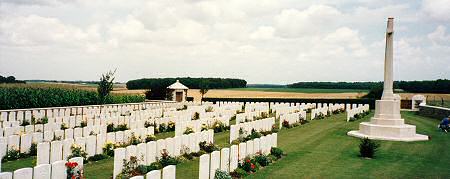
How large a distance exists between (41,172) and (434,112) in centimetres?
2622

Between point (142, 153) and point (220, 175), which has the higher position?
point (142, 153)

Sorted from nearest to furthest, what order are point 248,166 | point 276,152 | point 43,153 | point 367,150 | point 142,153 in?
point 43,153, point 142,153, point 248,166, point 276,152, point 367,150

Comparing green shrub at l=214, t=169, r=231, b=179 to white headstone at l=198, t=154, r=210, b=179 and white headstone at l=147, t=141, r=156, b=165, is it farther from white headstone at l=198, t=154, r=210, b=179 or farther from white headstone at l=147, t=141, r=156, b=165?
white headstone at l=147, t=141, r=156, b=165

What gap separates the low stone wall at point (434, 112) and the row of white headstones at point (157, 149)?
16.5m

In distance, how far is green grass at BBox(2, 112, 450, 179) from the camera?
10.3m

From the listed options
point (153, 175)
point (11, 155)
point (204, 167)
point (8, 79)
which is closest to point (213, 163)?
point (204, 167)

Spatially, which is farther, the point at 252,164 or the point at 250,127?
the point at 250,127

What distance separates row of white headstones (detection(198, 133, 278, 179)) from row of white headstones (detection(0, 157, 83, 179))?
8.05 ft

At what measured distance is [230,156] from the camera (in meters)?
9.77

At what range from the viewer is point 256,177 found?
976cm

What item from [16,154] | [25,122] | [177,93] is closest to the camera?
[16,154]

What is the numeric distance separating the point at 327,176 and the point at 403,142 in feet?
23.8

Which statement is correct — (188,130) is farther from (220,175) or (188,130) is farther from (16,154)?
(220,175)

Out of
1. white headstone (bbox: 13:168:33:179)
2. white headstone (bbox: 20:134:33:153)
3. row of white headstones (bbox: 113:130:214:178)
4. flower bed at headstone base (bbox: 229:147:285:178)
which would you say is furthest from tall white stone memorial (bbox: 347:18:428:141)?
white headstone (bbox: 13:168:33:179)
